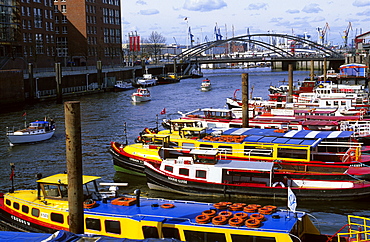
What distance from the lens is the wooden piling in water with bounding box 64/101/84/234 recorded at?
1675 cm

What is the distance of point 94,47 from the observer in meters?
124

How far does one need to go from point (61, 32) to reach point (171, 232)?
349ft

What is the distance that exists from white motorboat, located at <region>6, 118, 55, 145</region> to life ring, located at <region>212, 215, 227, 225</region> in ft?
95.7

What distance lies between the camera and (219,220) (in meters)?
17.6

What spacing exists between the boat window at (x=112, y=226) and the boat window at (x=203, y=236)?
263cm

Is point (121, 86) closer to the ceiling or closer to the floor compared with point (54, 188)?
closer to the ceiling

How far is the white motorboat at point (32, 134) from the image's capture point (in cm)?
4283

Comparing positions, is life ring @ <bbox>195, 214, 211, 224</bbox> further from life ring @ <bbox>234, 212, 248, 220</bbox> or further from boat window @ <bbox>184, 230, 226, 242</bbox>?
life ring @ <bbox>234, 212, 248, 220</bbox>

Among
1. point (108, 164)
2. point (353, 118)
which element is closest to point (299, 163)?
point (108, 164)

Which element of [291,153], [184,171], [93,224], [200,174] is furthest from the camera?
[291,153]

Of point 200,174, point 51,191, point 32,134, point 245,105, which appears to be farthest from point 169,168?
point 32,134

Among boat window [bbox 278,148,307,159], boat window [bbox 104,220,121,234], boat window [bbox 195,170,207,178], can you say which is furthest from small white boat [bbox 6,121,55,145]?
boat window [bbox 104,220,121,234]

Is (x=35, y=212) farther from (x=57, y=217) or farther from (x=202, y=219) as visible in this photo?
(x=202, y=219)

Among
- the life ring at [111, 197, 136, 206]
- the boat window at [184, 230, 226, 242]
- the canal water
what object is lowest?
the canal water
